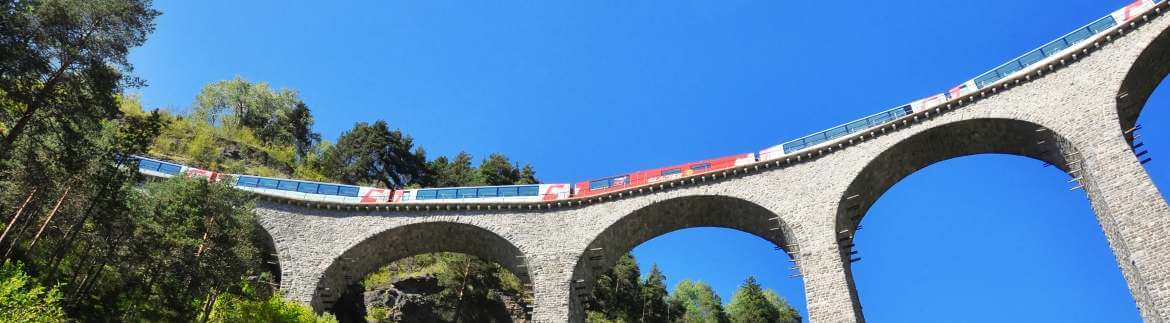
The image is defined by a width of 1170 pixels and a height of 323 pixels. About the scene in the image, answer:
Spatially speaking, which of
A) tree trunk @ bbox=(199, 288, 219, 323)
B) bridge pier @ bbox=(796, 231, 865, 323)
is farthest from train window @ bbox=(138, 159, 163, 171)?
bridge pier @ bbox=(796, 231, 865, 323)

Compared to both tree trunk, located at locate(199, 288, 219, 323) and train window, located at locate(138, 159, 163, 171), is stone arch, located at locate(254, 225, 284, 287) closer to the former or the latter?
tree trunk, located at locate(199, 288, 219, 323)

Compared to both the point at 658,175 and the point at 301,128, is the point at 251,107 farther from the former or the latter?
the point at 658,175

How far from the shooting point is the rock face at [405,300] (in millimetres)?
41156

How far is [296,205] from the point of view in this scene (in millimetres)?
37469

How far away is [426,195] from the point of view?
37.3m

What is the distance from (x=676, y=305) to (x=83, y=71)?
6015 centimetres

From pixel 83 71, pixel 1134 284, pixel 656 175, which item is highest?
pixel 656 175

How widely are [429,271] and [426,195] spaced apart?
9333 millimetres

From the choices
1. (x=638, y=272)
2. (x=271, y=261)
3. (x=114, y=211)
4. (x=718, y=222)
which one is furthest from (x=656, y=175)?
(x=638, y=272)

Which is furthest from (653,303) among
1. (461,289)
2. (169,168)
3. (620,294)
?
(169,168)

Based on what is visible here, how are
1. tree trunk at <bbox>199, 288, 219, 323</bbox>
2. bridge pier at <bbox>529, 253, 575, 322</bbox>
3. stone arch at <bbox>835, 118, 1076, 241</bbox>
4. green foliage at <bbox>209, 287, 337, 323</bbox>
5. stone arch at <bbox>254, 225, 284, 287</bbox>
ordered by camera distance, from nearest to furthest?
1. tree trunk at <bbox>199, 288, 219, 323</bbox>
2. green foliage at <bbox>209, 287, 337, 323</bbox>
3. stone arch at <bbox>835, 118, 1076, 241</bbox>
4. bridge pier at <bbox>529, 253, 575, 322</bbox>
5. stone arch at <bbox>254, 225, 284, 287</bbox>

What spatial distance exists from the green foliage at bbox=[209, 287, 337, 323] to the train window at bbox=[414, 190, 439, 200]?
8.21m

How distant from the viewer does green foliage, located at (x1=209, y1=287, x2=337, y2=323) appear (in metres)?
27.6

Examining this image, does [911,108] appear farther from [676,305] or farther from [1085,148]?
[676,305]
